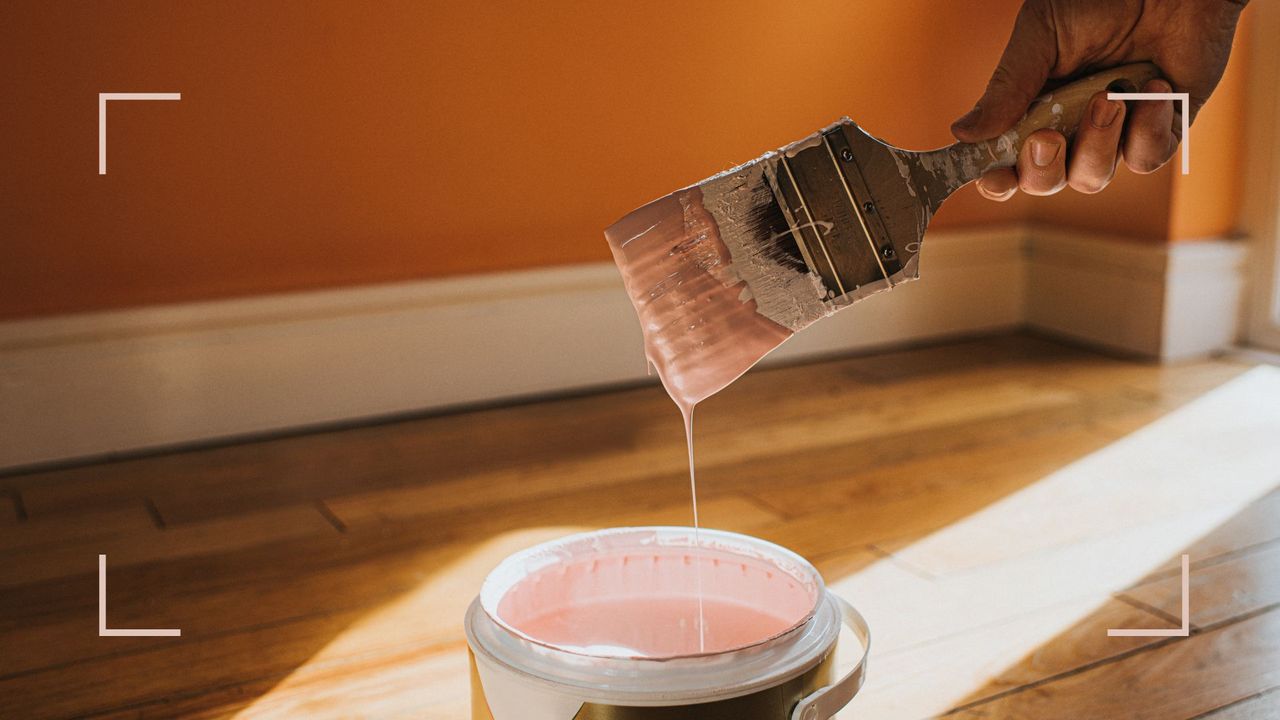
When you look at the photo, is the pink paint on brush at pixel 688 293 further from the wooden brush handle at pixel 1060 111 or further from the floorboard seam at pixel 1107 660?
the floorboard seam at pixel 1107 660

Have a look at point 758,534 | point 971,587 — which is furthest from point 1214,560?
point 758,534

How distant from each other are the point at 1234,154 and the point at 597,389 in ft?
4.06

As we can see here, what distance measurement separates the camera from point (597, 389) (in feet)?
6.72

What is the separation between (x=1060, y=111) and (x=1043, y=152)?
3 cm

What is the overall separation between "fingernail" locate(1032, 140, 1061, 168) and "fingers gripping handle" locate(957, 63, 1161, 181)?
0.04 ft

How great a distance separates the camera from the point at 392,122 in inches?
72.2

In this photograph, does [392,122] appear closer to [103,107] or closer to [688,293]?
[103,107]

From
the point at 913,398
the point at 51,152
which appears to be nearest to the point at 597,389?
the point at 913,398

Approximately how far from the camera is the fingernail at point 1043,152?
0.91 metres

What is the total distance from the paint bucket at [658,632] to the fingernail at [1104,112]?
425 millimetres

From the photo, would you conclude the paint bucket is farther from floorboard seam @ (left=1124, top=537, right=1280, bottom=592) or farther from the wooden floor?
floorboard seam @ (left=1124, top=537, right=1280, bottom=592)

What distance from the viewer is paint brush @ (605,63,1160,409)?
81 centimetres

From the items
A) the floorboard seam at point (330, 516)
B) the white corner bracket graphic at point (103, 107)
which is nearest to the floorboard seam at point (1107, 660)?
the floorboard seam at point (330, 516)

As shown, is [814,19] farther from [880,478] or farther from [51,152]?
[51,152]
